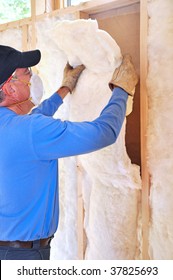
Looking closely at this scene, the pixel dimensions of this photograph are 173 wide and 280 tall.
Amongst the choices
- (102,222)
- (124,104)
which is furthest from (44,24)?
(102,222)

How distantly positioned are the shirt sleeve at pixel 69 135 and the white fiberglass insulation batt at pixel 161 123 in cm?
32

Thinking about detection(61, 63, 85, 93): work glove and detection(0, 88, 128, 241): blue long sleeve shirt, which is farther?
detection(61, 63, 85, 93): work glove

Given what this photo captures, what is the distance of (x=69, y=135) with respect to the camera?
122 cm

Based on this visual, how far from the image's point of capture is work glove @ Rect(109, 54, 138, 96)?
140 cm

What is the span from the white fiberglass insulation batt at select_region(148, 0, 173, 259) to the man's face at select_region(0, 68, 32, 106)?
54cm

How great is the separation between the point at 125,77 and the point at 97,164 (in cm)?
50

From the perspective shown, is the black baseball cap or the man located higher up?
the black baseball cap

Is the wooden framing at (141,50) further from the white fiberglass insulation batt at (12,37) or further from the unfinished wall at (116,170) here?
the white fiberglass insulation batt at (12,37)

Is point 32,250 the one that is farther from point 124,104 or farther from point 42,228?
point 124,104

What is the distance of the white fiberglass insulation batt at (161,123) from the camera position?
4.76 feet

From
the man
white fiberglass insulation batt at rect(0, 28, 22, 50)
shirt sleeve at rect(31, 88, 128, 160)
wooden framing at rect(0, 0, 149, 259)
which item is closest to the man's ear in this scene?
the man

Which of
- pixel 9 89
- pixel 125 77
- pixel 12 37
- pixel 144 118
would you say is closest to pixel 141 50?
pixel 125 77

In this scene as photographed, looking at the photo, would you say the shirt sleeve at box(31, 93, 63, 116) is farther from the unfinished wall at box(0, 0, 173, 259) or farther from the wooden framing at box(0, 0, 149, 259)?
the wooden framing at box(0, 0, 149, 259)

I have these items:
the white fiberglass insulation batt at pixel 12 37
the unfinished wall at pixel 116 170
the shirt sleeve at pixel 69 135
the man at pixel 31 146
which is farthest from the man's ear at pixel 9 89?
the white fiberglass insulation batt at pixel 12 37
